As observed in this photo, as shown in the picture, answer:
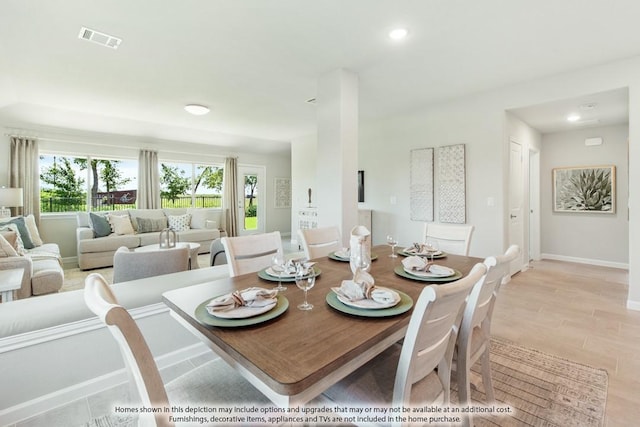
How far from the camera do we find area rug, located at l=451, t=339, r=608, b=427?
62.4 inches

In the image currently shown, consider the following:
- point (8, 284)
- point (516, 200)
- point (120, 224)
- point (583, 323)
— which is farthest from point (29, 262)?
point (516, 200)

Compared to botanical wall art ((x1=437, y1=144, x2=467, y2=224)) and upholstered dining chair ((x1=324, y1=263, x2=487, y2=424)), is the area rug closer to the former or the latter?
upholstered dining chair ((x1=324, y1=263, x2=487, y2=424))

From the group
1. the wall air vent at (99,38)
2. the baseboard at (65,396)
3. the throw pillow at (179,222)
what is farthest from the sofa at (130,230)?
the baseboard at (65,396)

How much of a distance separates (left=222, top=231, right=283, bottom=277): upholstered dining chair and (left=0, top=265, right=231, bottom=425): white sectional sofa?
60cm

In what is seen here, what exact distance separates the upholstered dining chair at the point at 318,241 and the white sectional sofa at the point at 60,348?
3.28 feet

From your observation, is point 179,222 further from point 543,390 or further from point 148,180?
point 543,390

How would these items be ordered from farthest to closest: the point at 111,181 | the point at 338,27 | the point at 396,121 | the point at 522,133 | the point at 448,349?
1. the point at 111,181
2. the point at 396,121
3. the point at 522,133
4. the point at 338,27
5. the point at 448,349

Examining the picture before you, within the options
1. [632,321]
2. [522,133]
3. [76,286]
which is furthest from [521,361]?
[76,286]

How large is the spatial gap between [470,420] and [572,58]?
11.2 ft

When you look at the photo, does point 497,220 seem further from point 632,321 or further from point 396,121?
point 396,121

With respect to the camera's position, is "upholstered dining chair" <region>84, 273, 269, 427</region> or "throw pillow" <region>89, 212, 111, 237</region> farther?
"throw pillow" <region>89, 212, 111, 237</region>

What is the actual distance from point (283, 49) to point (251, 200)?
19.3ft

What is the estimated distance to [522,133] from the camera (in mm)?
4406

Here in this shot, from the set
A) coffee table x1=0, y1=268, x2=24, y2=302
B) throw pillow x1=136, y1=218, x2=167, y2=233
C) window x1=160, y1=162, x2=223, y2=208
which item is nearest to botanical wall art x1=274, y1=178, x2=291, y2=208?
window x1=160, y1=162, x2=223, y2=208
